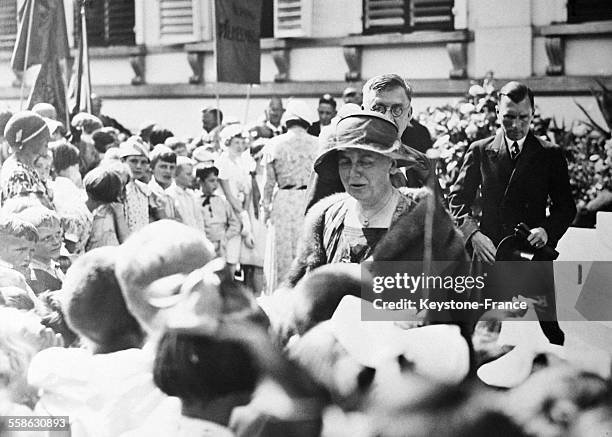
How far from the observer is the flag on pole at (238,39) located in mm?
3594

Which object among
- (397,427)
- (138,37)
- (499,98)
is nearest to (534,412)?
(397,427)

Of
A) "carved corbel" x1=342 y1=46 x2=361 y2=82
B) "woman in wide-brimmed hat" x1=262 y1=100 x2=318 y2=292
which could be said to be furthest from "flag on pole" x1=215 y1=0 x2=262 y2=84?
"carved corbel" x1=342 y1=46 x2=361 y2=82

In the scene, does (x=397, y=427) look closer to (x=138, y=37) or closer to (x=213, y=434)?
(x=213, y=434)

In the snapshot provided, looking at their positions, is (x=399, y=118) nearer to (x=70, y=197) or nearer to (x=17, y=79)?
(x=70, y=197)

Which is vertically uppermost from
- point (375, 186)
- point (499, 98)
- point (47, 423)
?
point (499, 98)

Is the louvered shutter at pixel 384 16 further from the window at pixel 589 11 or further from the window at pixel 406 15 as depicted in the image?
the window at pixel 589 11

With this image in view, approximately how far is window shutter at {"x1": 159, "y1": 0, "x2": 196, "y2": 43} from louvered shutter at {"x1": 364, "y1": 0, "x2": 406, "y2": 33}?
55cm

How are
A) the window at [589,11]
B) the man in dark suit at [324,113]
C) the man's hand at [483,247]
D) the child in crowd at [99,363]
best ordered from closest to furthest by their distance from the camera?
1. the window at [589,11]
2. the man's hand at [483,247]
3. the man in dark suit at [324,113]
4. the child in crowd at [99,363]

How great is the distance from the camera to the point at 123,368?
362 centimetres

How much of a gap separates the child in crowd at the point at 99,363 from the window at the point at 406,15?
3.53ft

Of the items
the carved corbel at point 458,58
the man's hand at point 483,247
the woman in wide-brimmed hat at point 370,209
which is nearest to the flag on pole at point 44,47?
the woman in wide-brimmed hat at point 370,209

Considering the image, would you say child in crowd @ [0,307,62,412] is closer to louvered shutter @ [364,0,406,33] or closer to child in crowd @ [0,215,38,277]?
child in crowd @ [0,215,38,277]

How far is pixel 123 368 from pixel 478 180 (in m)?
1.24

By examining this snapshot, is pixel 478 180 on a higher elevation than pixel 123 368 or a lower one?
higher
